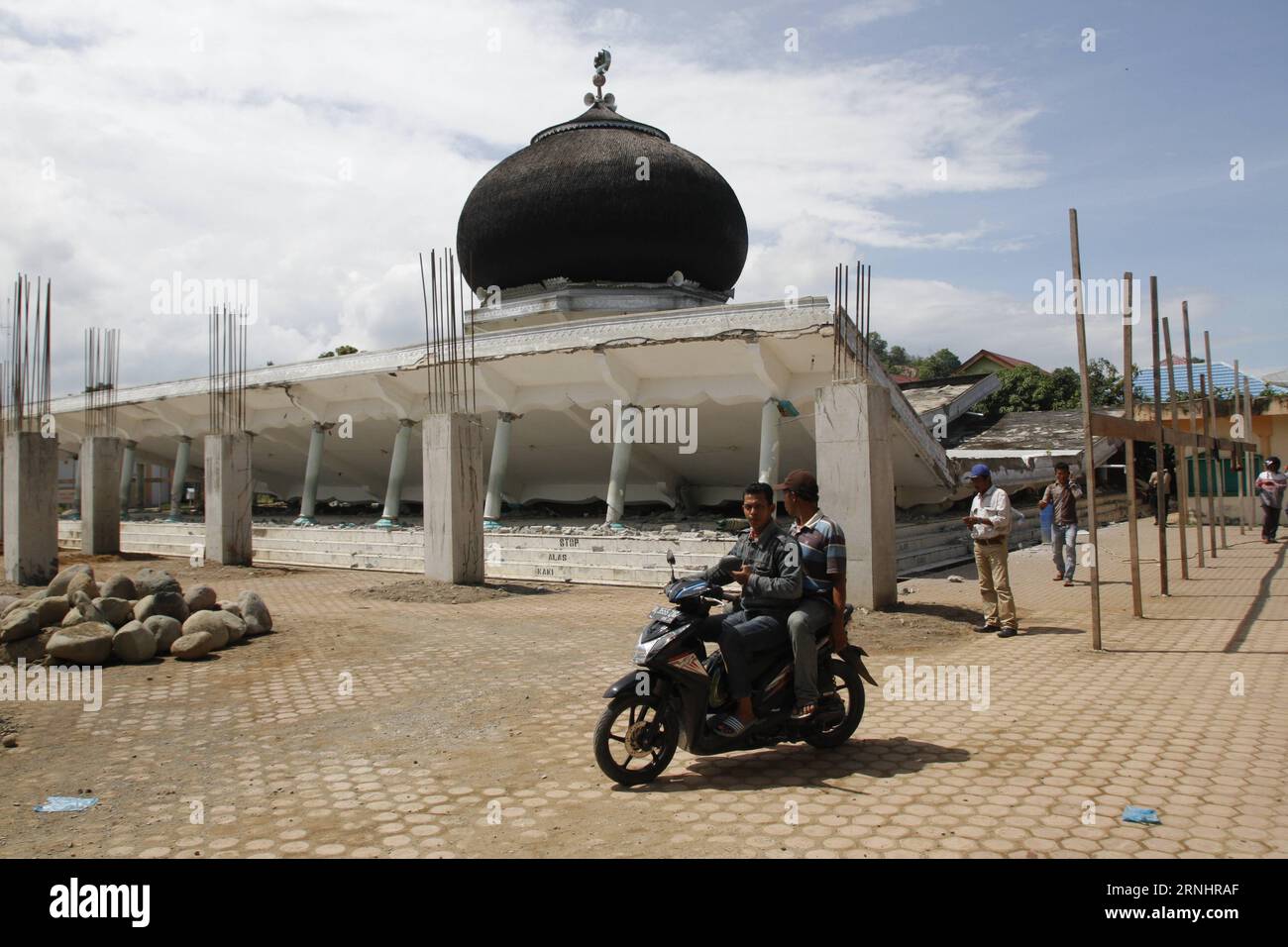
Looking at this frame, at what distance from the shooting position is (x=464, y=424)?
12.4 m

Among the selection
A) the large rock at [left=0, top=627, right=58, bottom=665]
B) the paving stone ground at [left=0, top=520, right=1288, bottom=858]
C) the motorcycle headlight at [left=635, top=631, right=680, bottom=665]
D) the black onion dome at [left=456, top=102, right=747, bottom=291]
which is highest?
the black onion dome at [left=456, top=102, right=747, bottom=291]

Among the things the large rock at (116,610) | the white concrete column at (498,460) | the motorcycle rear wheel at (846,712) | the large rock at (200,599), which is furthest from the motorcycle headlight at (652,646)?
the white concrete column at (498,460)

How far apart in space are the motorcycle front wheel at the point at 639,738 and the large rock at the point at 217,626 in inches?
201

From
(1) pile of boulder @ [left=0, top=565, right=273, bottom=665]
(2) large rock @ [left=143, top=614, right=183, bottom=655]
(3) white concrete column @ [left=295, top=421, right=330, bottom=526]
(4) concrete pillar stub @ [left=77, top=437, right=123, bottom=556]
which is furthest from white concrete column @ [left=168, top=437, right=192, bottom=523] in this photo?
(2) large rock @ [left=143, top=614, right=183, bottom=655]

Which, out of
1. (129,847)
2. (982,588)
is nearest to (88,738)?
(129,847)

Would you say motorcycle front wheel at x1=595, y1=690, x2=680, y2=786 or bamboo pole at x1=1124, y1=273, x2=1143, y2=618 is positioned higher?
bamboo pole at x1=1124, y1=273, x2=1143, y2=618

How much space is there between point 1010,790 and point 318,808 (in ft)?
10.1

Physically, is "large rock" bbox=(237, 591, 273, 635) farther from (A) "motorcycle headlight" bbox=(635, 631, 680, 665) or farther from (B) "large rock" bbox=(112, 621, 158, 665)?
(A) "motorcycle headlight" bbox=(635, 631, 680, 665)

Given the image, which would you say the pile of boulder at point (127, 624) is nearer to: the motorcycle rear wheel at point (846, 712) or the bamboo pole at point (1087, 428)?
the motorcycle rear wheel at point (846, 712)

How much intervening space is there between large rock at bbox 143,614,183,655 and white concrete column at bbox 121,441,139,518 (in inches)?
819

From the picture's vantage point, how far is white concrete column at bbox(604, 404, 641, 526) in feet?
49.5

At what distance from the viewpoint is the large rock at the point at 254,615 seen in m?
8.69

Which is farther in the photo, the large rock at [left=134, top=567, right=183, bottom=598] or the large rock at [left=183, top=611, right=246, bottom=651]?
the large rock at [left=134, top=567, right=183, bottom=598]
